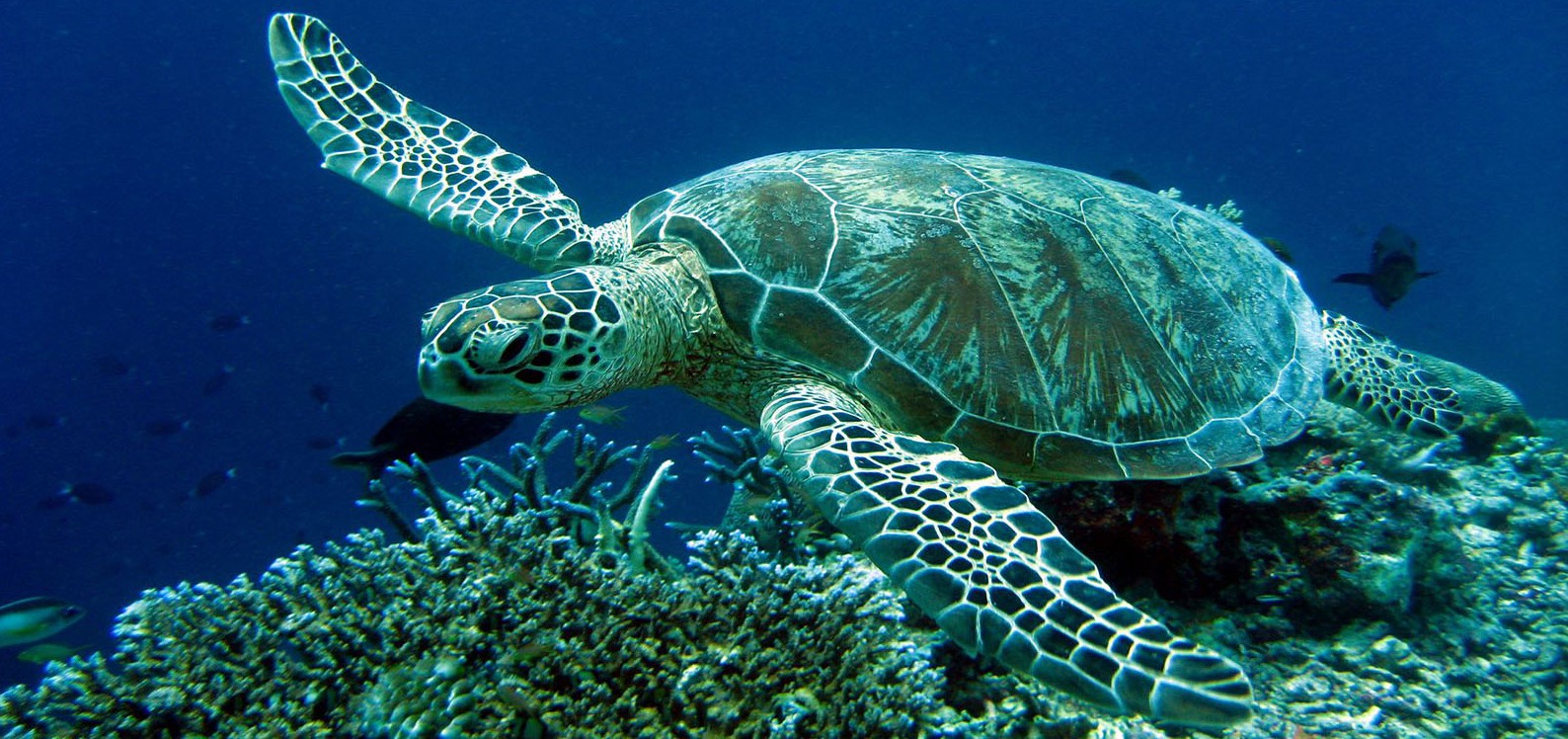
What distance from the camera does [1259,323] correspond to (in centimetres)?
369

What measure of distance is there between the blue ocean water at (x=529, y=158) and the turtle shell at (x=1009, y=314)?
63.1 feet

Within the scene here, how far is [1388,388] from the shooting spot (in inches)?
164

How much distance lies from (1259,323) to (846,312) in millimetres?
2332

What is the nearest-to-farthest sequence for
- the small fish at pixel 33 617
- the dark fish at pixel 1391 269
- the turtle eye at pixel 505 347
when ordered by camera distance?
the turtle eye at pixel 505 347 < the small fish at pixel 33 617 < the dark fish at pixel 1391 269

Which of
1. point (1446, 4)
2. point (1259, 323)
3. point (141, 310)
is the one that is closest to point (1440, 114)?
point (1446, 4)

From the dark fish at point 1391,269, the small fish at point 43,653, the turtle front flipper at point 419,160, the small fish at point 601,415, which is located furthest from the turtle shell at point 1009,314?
the small fish at point 43,653

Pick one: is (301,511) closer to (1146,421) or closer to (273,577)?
(273,577)

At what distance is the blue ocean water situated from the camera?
28891 millimetres

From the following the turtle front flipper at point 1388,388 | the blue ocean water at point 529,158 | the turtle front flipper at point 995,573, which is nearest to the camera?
the turtle front flipper at point 995,573

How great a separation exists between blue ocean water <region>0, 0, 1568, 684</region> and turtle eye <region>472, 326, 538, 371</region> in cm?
1972

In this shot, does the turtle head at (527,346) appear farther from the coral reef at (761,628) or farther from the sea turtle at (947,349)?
the coral reef at (761,628)

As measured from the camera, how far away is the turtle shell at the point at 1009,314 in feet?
9.66

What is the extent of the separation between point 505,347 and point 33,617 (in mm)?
7302

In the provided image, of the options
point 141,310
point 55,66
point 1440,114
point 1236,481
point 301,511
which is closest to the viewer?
point 1236,481
